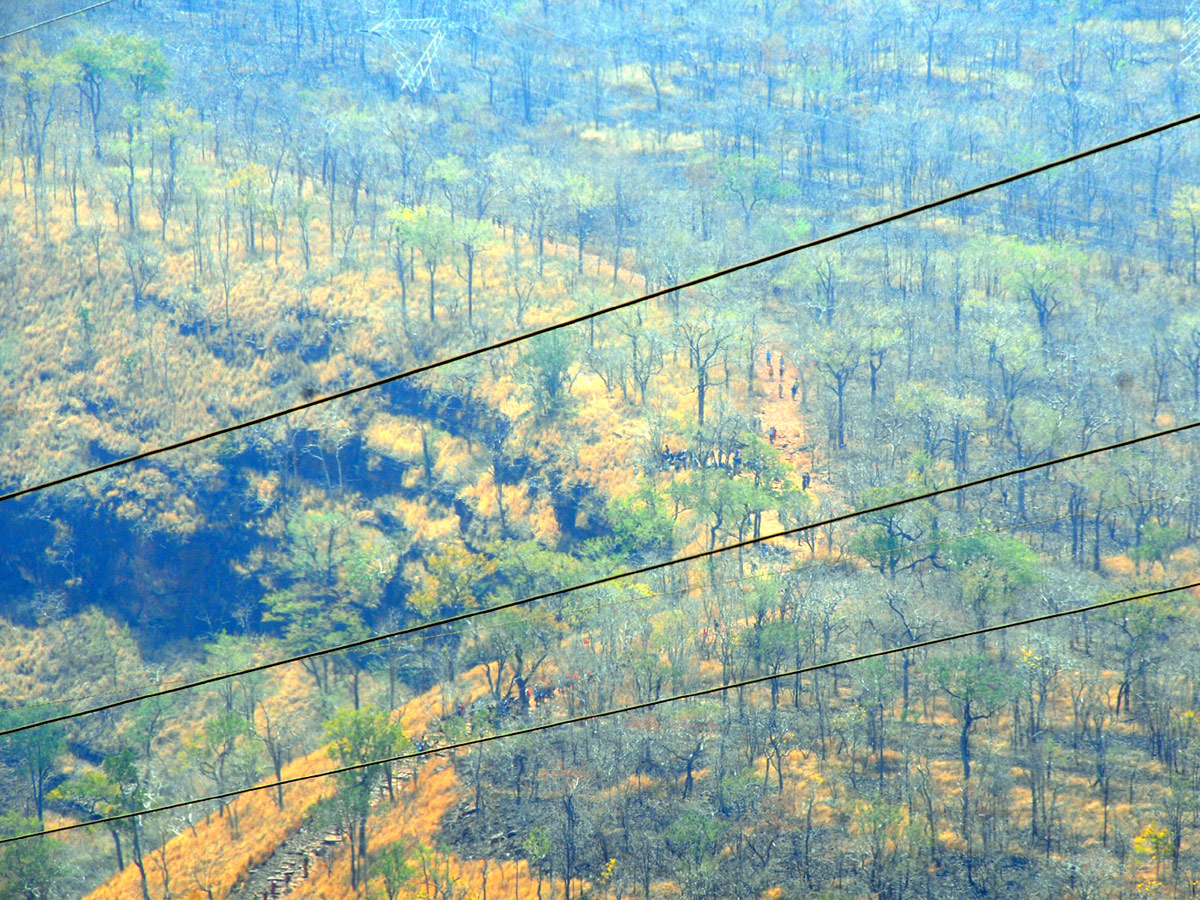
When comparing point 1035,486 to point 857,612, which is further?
point 1035,486

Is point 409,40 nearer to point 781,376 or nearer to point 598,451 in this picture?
point 781,376

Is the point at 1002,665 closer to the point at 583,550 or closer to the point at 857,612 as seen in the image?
the point at 857,612

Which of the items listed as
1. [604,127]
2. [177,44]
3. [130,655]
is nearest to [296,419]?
[130,655]

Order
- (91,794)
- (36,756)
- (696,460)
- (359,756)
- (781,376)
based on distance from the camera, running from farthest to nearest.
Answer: (781,376), (696,460), (36,756), (91,794), (359,756)

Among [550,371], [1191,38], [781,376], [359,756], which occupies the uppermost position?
[1191,38]

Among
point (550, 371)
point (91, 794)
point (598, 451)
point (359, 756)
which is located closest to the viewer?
point (359, 756)

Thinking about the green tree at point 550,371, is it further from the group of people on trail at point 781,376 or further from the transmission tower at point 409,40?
the transmission tower at point 409,40

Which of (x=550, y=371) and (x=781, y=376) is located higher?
(x=550, y=371)

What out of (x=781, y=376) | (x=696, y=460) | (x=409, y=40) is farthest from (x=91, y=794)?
(x=409, y=40)

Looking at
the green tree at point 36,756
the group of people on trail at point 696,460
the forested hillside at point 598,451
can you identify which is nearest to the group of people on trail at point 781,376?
the forested hillside at point 598,451
